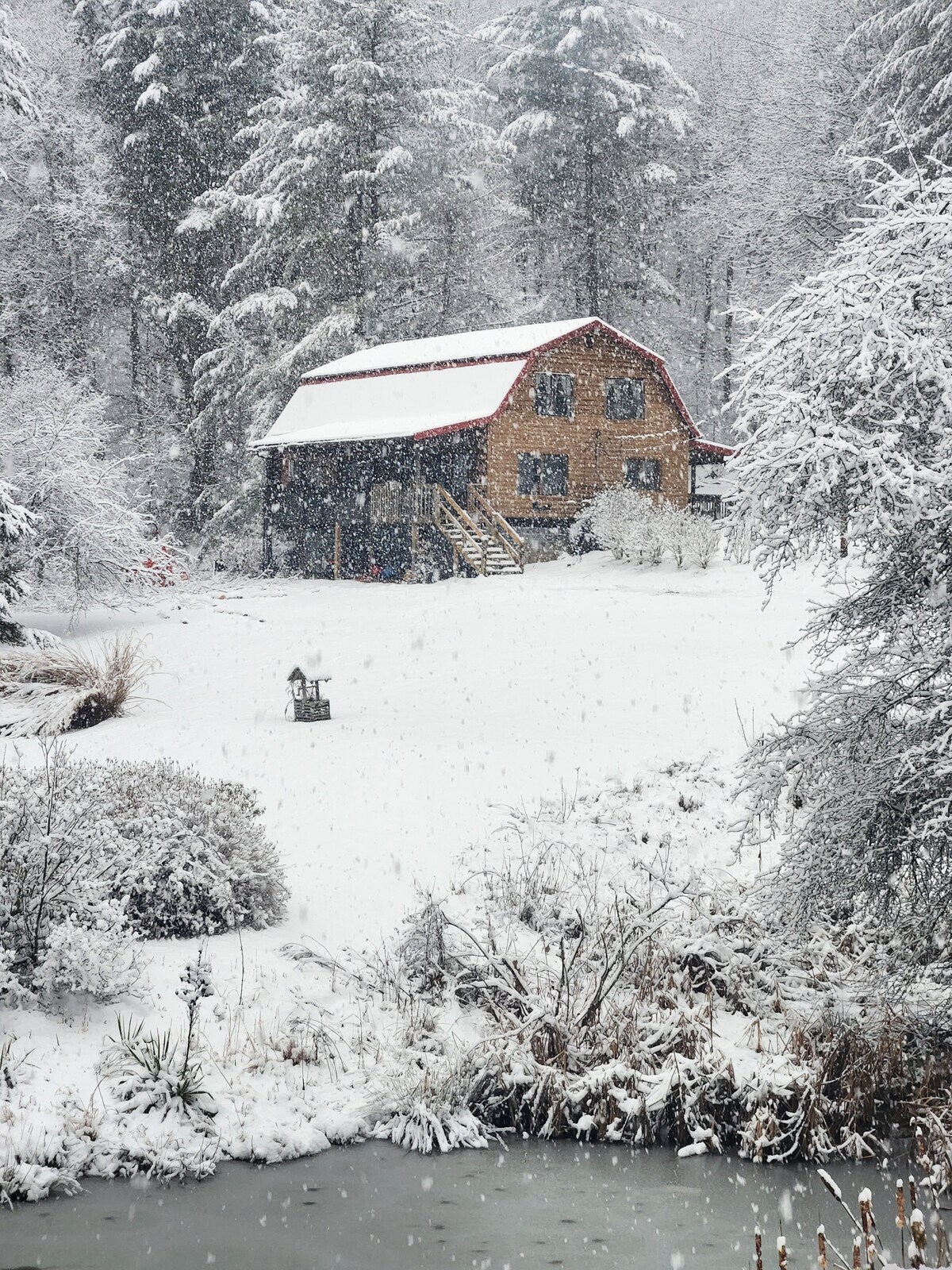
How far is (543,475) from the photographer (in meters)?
34.7

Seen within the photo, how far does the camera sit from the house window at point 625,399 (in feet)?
118

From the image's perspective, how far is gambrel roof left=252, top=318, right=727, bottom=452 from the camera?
3341 cm

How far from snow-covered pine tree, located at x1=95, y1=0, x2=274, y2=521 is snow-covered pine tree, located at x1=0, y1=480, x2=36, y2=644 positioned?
19.5 metres

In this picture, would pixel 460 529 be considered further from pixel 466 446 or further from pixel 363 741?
pixel 363 741

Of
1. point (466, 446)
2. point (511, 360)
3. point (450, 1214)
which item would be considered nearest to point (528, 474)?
point (466, 446)

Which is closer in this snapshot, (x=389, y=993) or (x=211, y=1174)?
(x=211, y=1174)

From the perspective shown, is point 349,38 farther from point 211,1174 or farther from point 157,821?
point 211,1174

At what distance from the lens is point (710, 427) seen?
53750mm

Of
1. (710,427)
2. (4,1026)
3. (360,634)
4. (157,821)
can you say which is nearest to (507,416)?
(360,634)

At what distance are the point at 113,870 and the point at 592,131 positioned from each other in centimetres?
4032

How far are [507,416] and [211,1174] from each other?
28.5 m

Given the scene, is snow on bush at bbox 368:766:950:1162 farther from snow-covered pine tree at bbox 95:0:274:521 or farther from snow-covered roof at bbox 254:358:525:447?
snow-covered pine tree at bbox 95:0:274:521

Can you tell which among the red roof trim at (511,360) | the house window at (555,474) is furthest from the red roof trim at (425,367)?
the house window at (555,474)

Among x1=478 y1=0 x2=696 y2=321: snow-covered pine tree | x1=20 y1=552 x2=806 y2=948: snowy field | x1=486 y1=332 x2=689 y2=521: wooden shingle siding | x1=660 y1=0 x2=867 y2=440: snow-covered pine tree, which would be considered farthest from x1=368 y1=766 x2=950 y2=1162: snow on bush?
x1=478 y1=0 x2=696 y2=321: snow-covered pine tree
